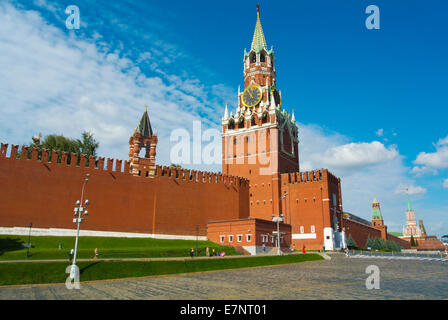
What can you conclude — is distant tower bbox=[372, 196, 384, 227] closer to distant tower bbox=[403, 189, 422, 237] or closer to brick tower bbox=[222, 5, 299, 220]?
distant tower bbox=[403, 189, 422, 237]

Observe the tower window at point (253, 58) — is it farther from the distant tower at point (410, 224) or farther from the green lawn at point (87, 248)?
the distant tower at point (410, 224)

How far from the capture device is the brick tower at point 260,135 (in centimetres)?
5181

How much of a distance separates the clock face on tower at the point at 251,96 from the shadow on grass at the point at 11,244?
137 feet

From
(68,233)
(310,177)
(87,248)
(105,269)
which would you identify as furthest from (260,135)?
(105,269)

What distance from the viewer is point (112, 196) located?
34.4 meters

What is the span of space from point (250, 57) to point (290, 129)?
15.8m

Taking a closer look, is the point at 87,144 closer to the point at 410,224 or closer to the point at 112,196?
the point at 112,196

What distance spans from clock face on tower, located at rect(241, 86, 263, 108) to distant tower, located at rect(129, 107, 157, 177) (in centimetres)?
2231

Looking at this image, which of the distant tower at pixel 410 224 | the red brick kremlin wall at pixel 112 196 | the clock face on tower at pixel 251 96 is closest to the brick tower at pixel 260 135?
the clock face on tower at pixel 251 96

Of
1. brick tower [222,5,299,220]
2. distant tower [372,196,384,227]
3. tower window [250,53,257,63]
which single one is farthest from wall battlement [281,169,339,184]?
distant tower [372,196,384,227]

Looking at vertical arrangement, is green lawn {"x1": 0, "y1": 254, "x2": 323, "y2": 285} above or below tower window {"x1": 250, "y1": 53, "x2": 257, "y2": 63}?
below

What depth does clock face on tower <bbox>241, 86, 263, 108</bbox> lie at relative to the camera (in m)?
58.3
